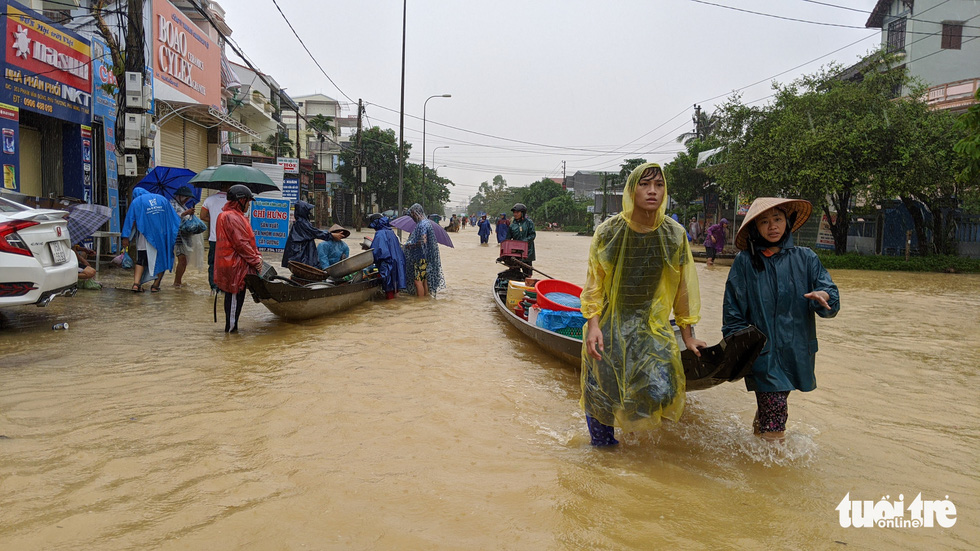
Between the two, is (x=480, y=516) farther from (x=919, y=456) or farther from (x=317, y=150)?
(x=317, y=150)

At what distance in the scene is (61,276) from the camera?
675 cm

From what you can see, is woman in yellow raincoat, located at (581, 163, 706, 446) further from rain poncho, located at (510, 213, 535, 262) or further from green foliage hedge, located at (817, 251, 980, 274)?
green foliage hedge, located at (817, 251, 980, 274)

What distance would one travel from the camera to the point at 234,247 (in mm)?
6859

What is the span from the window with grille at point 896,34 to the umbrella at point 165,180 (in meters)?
32.0

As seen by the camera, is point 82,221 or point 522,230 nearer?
point 82,221

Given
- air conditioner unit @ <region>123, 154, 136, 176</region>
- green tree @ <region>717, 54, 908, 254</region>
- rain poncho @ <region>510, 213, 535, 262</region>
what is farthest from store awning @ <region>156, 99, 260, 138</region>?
green tree @ <region>717, 54, 908, 254</region>

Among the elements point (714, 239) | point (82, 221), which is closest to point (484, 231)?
point (714, 239)

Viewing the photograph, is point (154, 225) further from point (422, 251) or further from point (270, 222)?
point (270, 222)

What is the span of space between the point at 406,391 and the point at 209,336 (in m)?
3.05

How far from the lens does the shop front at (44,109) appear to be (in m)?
10.8

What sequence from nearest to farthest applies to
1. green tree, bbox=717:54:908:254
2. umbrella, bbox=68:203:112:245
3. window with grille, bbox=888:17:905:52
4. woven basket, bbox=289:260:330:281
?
woven basket, bbox=289:260:330:281, umbrella, bbox=68:203:112:245, green tree, bbox=717:54:908:254, window with grille, bbox=888:17:905:52

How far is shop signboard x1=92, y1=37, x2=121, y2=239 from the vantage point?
12.8 metres

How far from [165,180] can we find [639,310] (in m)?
10.5

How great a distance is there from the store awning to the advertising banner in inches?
118
